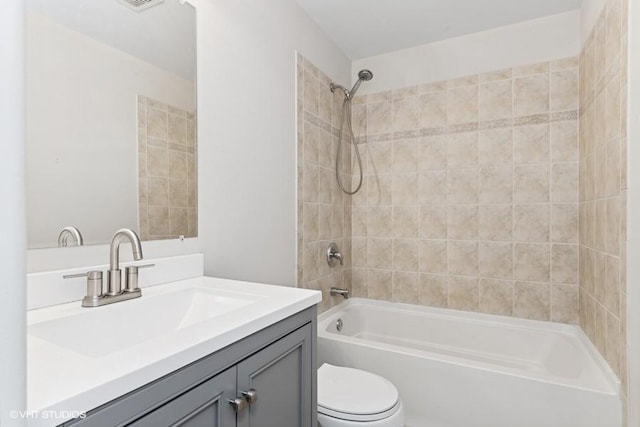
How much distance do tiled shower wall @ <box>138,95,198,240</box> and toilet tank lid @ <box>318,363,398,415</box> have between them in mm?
889

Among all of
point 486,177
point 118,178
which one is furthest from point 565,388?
point 118,178

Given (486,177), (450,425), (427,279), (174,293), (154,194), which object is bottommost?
(450,425)

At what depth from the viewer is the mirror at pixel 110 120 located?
0.95m

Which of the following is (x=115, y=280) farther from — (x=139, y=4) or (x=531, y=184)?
(x=531, y=184)

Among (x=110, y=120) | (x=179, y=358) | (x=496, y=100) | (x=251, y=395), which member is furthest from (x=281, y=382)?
(x=496, y=100)

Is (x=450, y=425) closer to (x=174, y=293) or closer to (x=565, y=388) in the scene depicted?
(x=565, y=388)

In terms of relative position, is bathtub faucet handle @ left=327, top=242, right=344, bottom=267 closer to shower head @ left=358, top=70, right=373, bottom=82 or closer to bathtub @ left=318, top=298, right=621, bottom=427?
→ bathtub @ left=318, top=298, right=621, bottom=427

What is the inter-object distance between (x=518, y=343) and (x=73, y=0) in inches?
108

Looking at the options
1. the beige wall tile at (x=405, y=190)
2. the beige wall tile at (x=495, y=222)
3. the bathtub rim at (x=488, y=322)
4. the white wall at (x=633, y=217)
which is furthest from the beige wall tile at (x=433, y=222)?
the white wall at (x=633, y=217)

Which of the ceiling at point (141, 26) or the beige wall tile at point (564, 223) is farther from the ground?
the ceiling at point (141, 26)

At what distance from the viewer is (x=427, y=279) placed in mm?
2523

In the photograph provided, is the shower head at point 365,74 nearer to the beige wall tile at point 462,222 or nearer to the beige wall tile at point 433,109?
the beige wall tile at point 433,109

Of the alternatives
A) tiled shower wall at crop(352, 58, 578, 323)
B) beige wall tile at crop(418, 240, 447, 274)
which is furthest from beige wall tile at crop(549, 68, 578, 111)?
beige wall tile at crop(418, 240, 447, 274)

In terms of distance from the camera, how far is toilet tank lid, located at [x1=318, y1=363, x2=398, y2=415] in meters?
1.36
